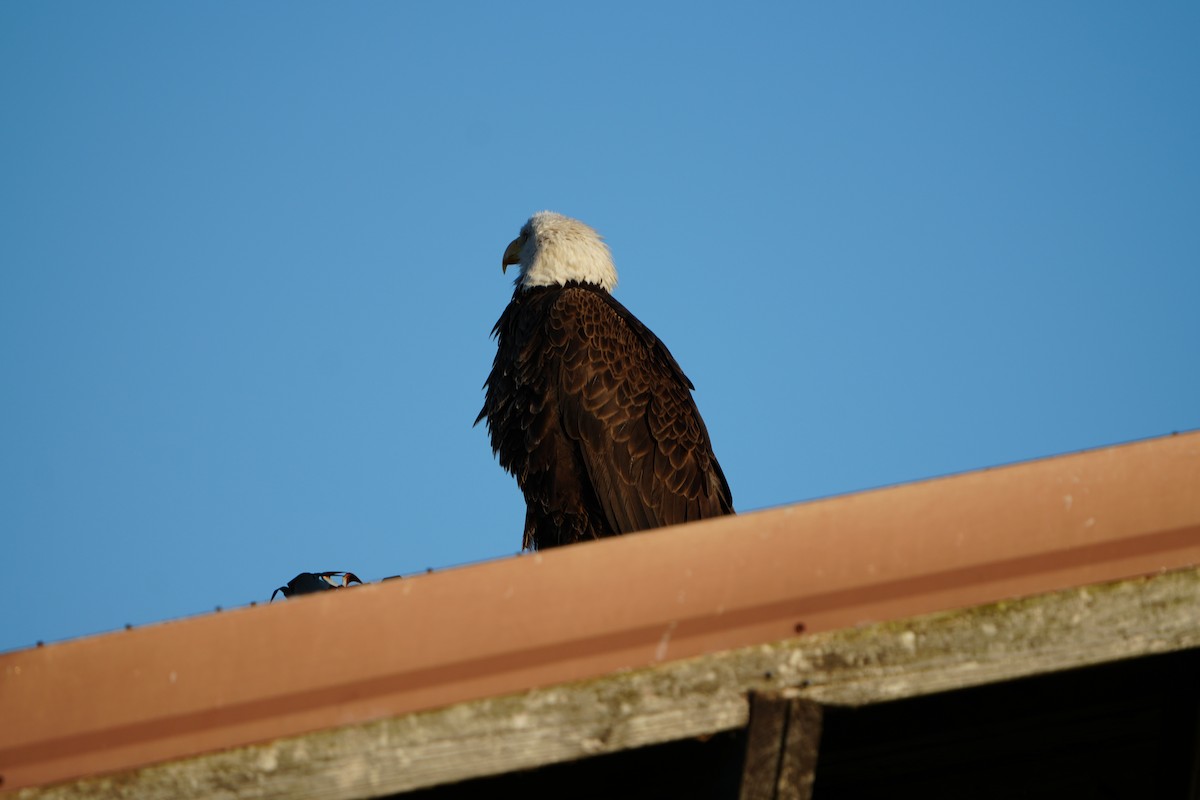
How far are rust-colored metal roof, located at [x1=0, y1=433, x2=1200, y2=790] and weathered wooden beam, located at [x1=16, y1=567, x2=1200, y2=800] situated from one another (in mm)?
25

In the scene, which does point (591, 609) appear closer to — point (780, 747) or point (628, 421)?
point (780, 747)

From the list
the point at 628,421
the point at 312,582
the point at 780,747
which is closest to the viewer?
the point at 780,747

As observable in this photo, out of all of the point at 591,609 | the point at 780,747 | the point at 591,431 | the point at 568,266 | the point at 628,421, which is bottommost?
the point at 780,747

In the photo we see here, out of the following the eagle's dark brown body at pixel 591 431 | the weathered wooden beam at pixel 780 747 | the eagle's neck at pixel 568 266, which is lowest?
the weathered wooden beam at pixel 780 747

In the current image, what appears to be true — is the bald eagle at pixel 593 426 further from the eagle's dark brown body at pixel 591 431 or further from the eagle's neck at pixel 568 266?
the eagle's neck at pixel 568 266

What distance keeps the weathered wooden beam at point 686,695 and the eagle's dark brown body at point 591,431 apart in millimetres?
4148

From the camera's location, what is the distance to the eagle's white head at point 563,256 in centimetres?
732

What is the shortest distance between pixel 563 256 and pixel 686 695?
17.7 feet

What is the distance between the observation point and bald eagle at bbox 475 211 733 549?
643cm

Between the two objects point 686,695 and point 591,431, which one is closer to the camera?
point 686,695

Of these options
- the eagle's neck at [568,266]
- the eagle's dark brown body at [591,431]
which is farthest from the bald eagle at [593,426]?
the eagle's neck at [568,266]

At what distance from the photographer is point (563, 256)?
24.3 feet

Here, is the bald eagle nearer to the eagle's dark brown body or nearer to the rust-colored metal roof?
the eagle's dark brown body

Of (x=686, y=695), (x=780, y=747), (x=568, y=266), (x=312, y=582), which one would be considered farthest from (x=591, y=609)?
(x=568, y=266)
